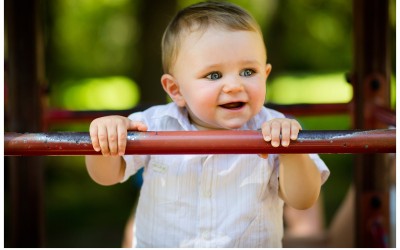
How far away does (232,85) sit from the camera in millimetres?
1373

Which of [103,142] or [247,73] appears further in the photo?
[247,73]

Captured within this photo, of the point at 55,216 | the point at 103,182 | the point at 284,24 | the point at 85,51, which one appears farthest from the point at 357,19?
the point at 85,51

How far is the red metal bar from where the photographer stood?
1.18 m

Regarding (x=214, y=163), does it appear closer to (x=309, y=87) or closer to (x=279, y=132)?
(x=279, y=132)

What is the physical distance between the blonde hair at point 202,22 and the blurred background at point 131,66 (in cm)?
333

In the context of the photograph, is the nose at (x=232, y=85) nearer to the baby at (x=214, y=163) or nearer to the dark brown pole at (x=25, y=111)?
the baby at (x=214, y=163)

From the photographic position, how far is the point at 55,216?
16.3 ft

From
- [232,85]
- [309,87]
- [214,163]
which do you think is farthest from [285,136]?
[309,87]

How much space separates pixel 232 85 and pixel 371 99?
2.44 ft

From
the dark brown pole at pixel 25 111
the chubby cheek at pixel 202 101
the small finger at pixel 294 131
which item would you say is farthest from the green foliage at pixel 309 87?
the small finger at pixel 294 131

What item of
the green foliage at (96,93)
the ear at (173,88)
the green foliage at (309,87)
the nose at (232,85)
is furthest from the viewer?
the green foliage at (309,87)

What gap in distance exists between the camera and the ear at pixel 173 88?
4.94 ft

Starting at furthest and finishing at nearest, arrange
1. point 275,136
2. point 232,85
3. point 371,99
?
point 371,99
point 232,85
point 275,136

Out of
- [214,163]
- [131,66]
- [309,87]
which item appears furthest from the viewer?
[309,87]
